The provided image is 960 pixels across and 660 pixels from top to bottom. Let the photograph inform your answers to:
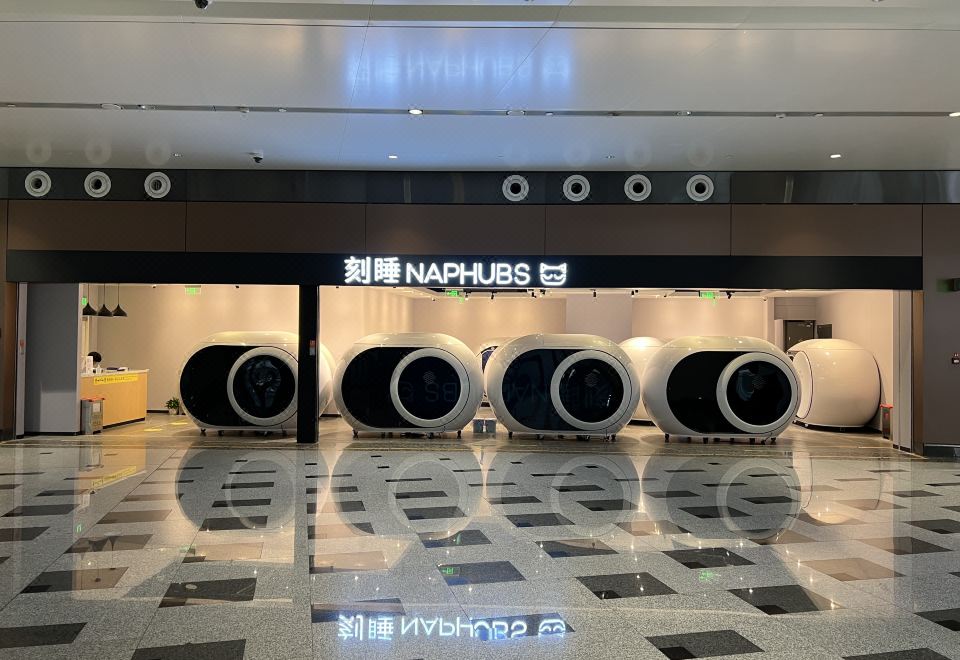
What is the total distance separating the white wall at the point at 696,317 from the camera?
49.1ft

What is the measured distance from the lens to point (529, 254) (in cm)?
1018

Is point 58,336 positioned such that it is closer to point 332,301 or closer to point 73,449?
point 73,449

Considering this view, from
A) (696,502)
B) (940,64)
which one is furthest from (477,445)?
(940,64)

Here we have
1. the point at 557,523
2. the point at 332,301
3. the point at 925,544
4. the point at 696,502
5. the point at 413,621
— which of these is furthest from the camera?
the point at 332,301

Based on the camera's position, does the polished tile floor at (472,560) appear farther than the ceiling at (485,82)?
No

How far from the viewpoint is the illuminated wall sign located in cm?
1013

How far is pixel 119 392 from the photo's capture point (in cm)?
1234

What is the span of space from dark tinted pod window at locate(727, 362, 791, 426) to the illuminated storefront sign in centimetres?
775

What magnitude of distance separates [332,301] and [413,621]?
10.4m

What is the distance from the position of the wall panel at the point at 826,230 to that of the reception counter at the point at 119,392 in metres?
9.02

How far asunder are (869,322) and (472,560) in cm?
1054

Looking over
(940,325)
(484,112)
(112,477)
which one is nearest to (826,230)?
(940,325)

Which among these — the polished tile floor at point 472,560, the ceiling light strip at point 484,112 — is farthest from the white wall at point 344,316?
the ceiling light strip at point 484,112

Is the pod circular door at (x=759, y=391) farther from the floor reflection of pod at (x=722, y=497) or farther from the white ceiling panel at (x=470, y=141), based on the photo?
the white ceiling panel at (x=470, y=141)
